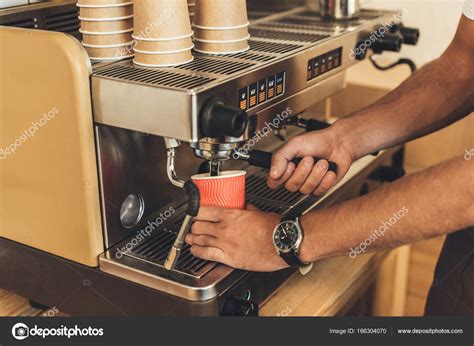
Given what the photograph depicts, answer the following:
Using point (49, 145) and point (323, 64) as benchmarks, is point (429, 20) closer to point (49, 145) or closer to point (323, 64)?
point (323, 64)

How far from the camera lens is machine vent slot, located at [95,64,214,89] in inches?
30.5

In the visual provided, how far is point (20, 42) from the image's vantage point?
81 centimetres

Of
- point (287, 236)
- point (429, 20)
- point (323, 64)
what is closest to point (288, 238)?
point (287, 236)

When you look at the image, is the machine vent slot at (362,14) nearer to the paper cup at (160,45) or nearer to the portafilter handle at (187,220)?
the paper cup at (160,45)

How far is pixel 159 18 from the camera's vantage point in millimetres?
806

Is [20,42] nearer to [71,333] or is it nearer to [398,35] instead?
[71,333]

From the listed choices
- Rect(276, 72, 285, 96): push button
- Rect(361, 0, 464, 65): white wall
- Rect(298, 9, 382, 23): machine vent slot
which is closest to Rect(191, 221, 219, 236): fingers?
Rect(276, 72, 285, 96): push button

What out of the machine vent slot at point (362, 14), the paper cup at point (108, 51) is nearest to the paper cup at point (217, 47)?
the paper cup at point (108, 51)

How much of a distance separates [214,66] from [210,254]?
0.26 m

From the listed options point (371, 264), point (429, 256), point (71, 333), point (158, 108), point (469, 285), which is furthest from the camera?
point (429, 256)

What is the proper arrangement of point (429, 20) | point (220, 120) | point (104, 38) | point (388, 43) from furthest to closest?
point (429, 20)
point (388, 43)
point (104, 38)
point (220, 120)

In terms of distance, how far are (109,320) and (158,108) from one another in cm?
32

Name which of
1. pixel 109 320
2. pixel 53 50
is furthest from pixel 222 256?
pixel 53 50

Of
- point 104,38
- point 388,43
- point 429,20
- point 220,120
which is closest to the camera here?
point 220,120
